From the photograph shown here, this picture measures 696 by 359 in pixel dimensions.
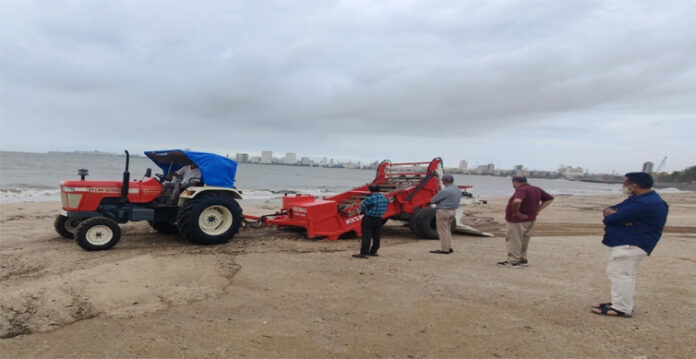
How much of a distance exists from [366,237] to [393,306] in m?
2.51

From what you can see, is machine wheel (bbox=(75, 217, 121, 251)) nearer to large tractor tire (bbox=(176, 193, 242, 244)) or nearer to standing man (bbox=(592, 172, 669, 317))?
large tractor tire (bbox=(176, 193, 242, 244))

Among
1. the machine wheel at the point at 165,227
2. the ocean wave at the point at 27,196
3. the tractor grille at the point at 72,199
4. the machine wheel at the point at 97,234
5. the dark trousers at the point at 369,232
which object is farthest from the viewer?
the ocean wave at the point at 27,196

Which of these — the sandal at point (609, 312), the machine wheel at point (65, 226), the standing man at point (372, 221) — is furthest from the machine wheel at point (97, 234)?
the sandal at point (609, 312)

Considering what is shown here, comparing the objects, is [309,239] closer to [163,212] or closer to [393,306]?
[163,212]

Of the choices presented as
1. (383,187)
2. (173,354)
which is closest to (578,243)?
(383,187)

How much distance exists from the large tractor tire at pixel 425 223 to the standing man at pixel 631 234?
4.73 metres

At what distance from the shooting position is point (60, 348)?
3.25 m

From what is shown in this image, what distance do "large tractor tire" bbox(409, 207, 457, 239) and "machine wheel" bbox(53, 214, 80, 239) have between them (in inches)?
268

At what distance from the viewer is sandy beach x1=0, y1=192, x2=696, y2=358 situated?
3.40 m

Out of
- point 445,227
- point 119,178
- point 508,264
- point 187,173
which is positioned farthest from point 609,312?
point 119,178

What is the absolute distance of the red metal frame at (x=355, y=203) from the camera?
8203 mm

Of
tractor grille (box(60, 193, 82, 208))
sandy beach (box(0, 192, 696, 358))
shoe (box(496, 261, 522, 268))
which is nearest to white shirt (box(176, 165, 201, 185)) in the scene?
sandy beach (box(0, 192, 696, 358))

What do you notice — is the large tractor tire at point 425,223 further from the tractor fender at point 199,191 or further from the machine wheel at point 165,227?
the machine wheel at point 165,227

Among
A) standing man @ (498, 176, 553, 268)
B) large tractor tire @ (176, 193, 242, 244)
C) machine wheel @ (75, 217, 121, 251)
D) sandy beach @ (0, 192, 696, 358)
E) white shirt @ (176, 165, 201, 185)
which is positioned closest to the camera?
sandy beach @ (0, 192, 696, 358)
